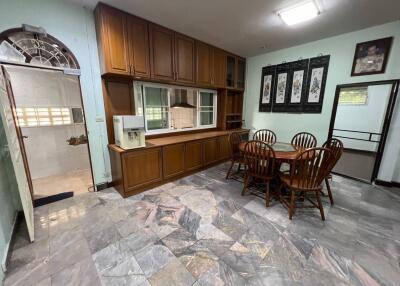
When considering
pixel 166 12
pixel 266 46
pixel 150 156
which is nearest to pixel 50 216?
pixel 150 156

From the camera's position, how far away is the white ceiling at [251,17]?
7.32 ft

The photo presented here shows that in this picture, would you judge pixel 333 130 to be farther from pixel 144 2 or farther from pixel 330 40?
pixel 144 2

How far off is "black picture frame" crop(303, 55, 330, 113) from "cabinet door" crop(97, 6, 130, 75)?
360 centimetres

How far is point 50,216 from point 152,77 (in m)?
2.45

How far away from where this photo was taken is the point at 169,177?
3098 mm

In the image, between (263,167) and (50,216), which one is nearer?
(50,216)

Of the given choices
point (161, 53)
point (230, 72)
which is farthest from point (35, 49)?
point (230, 72)

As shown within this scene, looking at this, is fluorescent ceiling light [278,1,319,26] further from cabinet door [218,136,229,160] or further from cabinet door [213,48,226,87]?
cabinet door [218,136,229,160]

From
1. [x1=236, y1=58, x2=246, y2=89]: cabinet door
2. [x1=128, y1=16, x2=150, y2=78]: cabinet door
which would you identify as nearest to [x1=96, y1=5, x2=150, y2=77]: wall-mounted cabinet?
[x1=128, y1=16, x2=150, y2=78]: cabinet door

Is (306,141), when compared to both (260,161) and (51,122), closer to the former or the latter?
(260,161)

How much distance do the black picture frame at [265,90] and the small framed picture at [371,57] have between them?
1496 millimetres

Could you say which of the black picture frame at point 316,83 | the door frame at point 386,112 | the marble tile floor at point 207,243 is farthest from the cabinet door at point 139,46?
the door frame at point 386,112

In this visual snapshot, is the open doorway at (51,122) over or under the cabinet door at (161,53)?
under

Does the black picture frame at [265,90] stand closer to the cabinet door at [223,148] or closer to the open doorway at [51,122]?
the cabinet door at [223,148]
